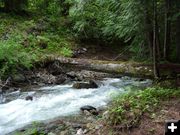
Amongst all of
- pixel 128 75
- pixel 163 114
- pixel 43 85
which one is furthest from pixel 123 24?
pixel 163 114

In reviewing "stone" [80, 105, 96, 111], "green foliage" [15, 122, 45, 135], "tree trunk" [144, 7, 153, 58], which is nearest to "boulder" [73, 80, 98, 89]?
"stone" [80, 105, 96, 111]

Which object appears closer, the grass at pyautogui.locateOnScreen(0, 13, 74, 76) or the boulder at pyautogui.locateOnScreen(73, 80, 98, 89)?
the boulder at pyautogui.locateOnScreen(73, 80, 98, 89)

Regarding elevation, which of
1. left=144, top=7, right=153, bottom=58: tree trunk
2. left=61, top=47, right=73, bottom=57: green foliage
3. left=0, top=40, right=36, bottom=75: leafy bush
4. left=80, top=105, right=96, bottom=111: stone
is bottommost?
left=80, top=105, right=96, bottom=111: stone

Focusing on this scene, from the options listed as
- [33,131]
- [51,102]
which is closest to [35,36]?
[51,102]

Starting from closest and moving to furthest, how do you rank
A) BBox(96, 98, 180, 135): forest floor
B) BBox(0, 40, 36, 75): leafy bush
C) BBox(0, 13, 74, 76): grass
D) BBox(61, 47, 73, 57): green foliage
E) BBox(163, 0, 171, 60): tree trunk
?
1. BBox(96, 98, 180, 135): forest floor
2. BBox(0, 40, 36, 75): leafy bush
3. BBox(163, 0, 171, 60): tree trunk
4. BBox(0, 13, 74, 76): grass
5. BBox(61, 47, 73, 57): green foliage

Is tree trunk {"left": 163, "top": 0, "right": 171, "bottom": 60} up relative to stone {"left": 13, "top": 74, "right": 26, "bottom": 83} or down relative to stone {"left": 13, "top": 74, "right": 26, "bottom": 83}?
up

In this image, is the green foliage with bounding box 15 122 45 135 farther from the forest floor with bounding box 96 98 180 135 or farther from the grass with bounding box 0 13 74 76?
the grass with bounding box 0 13 74 76

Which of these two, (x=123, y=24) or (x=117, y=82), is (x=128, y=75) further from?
(x=123, y=24)

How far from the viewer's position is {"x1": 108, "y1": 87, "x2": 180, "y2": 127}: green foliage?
22.3ft

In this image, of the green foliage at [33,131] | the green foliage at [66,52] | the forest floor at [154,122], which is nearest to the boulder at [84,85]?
the green foliage at [33,131]

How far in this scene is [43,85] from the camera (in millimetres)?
13352

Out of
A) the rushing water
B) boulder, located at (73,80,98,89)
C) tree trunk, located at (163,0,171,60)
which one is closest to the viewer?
the rushing water

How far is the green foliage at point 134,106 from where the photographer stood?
6809 mm

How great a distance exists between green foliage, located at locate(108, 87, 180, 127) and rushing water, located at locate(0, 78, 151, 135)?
219 centimetres
